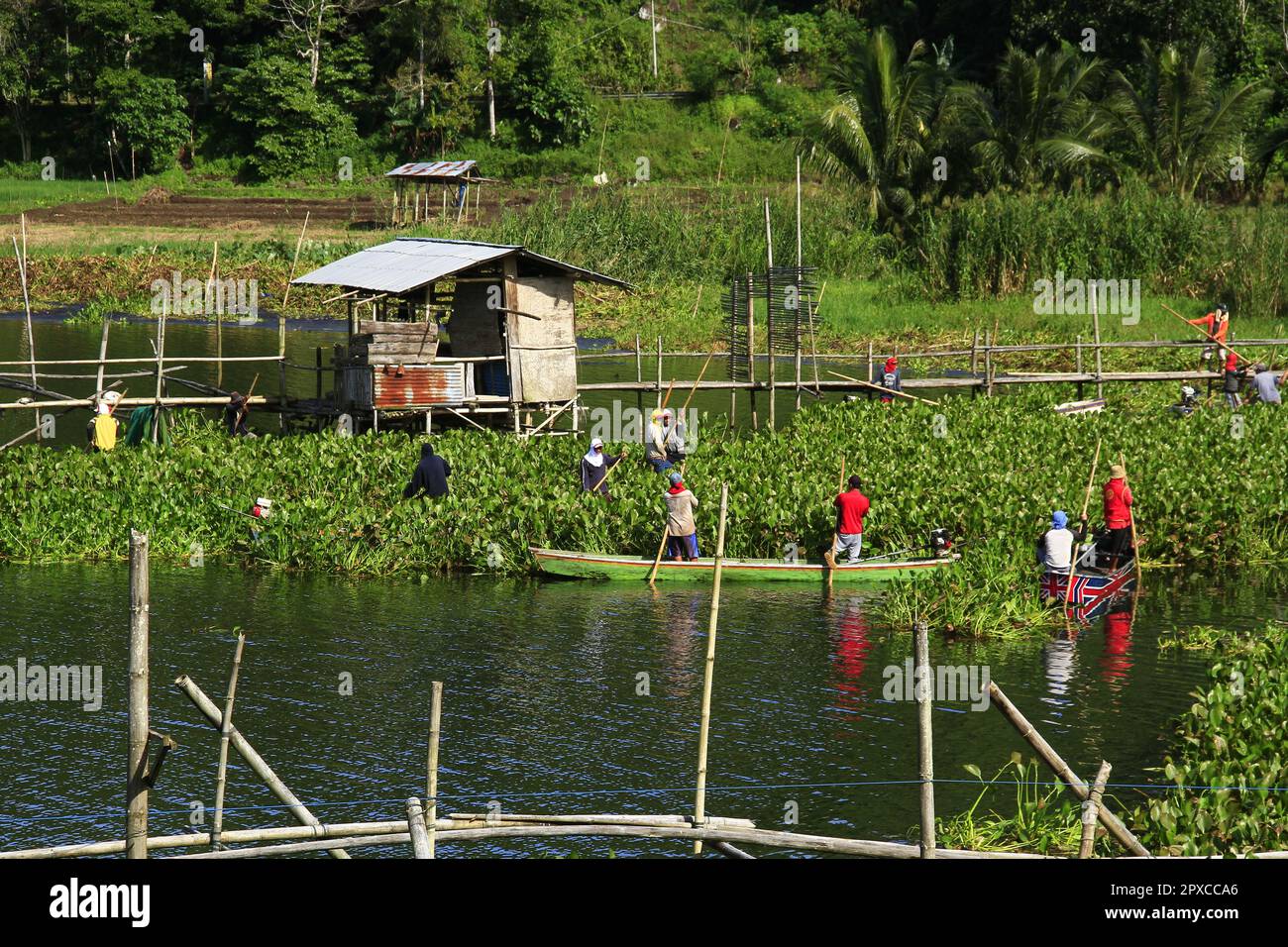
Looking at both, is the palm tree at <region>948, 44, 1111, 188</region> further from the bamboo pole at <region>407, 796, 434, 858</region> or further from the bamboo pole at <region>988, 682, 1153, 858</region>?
the bamboo pole at <region>407, 796, 434, 858</region>

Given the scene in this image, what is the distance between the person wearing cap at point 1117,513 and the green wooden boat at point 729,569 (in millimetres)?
2139

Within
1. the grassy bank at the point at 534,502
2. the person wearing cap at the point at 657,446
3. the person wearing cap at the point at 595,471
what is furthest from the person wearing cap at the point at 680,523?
the person wearing cap at the point at 657,446

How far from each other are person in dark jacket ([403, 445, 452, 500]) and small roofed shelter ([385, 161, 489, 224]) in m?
26.9

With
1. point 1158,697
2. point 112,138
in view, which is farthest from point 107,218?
point 1158,697

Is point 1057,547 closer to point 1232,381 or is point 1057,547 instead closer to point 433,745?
point 433,745

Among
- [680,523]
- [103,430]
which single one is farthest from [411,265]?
[680,523]

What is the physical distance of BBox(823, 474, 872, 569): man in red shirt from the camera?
21328 millimetres

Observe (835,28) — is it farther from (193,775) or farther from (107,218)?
(193,775)

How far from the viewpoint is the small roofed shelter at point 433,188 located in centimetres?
4928

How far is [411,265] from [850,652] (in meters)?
13.3

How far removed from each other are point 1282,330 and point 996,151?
1044cm

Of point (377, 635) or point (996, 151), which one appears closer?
point (377, 635)

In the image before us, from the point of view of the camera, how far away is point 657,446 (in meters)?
25.1
